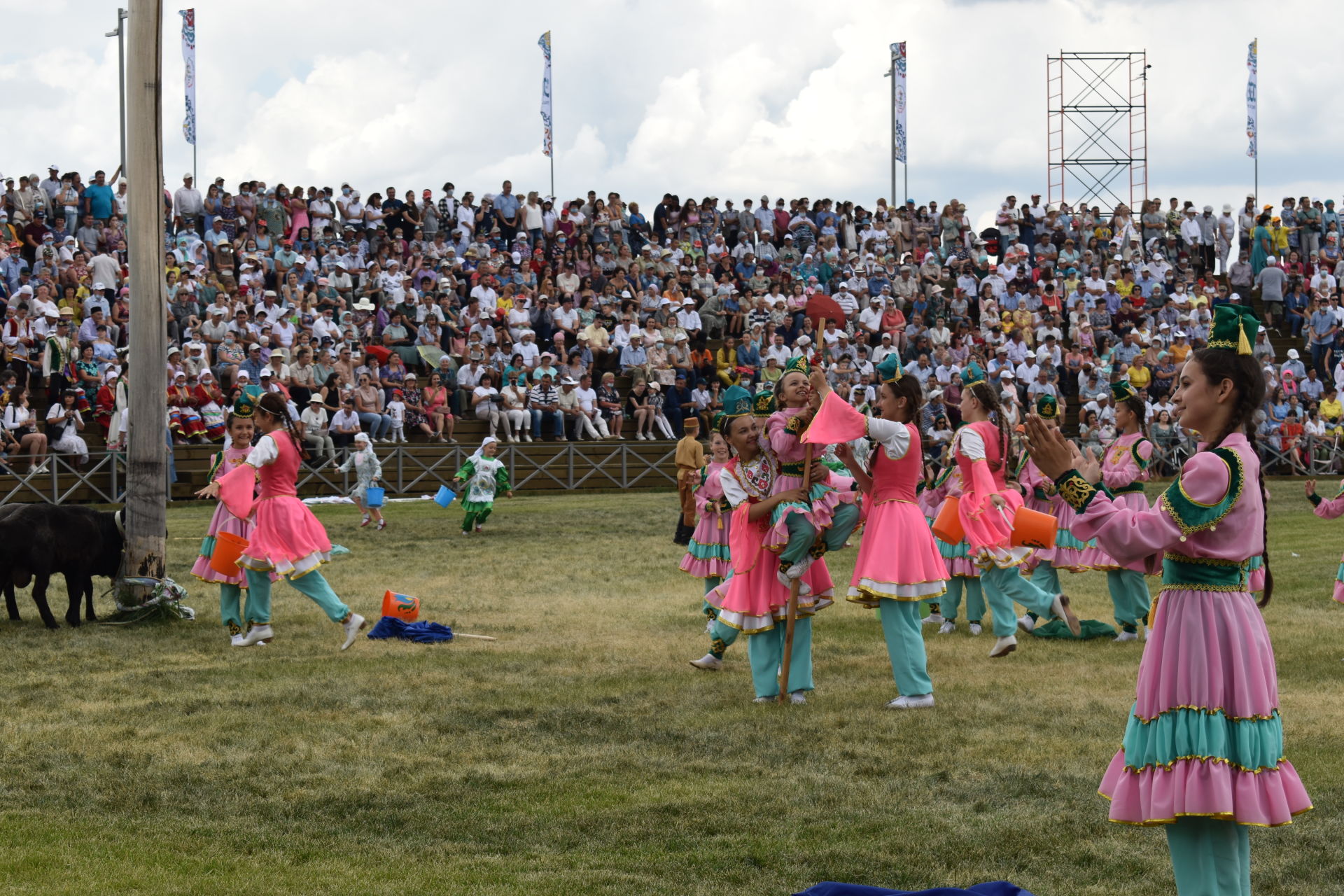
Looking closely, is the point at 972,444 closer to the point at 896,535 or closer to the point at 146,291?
the point at 896,535

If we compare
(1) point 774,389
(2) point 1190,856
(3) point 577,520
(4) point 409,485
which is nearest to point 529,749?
(1) point 774,389

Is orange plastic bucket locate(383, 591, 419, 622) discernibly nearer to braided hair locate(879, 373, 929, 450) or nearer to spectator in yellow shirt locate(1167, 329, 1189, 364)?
braided hair locate(879, 373, 929, 450)

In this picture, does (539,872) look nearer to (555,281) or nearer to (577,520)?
(577,520)

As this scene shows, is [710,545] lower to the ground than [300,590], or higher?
higher

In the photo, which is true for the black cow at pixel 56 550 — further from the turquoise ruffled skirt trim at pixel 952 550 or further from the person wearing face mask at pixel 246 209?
the person wearing face mask at pixel 246 209

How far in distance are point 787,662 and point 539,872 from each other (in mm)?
3191

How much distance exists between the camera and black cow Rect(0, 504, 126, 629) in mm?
11078

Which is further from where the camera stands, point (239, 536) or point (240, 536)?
point (240, 536)

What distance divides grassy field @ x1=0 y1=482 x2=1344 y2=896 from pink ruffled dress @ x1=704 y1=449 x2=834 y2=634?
1.84 feet

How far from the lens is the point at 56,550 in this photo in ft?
37.2

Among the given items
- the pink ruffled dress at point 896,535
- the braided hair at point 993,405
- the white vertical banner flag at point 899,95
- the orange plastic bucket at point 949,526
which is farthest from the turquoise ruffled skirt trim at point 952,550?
the white vertical banner flag at point 899,95

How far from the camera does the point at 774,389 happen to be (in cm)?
843

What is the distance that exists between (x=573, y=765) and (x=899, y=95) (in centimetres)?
3342

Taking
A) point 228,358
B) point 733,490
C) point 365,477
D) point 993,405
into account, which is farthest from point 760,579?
point 228,358
